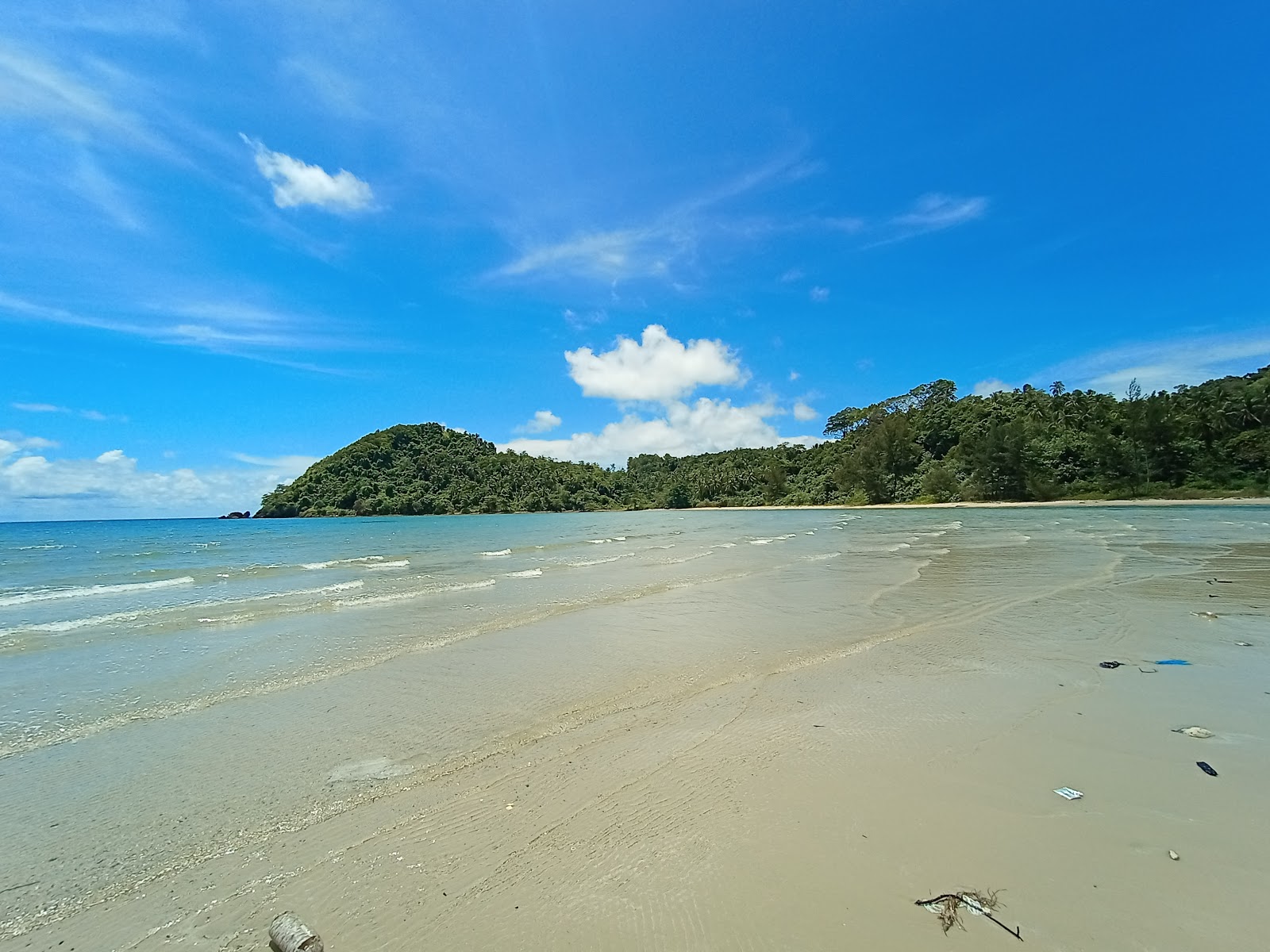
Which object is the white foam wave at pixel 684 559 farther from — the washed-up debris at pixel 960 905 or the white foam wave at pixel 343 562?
the washed-up debris at pixel 960 905

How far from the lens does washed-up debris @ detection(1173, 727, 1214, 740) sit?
207 inches

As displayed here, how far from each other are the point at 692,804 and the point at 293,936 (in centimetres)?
268

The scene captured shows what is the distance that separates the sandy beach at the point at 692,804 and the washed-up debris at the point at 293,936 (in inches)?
3.9

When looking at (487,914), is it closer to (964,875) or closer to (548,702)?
(964,875)

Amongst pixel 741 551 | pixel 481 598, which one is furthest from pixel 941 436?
pixel 481 598

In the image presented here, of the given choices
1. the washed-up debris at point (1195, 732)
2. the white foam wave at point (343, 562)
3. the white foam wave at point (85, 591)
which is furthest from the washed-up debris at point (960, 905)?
the white foam wave at point (343, 562)

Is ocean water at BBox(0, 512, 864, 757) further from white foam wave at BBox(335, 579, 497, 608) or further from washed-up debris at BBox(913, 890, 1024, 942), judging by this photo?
washed-up debris at BBox(913, 890, 1024, 942)

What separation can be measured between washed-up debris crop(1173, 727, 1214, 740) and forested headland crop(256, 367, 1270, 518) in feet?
275

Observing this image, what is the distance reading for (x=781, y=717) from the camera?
20.7ft

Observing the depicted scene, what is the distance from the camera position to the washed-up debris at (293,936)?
2998mm

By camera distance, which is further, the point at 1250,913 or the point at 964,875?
the point at 964,875

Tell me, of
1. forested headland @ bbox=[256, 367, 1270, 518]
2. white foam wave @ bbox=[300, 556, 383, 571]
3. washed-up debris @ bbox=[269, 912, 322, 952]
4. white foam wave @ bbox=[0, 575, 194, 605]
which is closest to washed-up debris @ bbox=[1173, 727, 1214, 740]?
washed-up debris @ bbox=[269, 912, 322, 952]

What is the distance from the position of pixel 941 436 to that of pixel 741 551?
100 meters

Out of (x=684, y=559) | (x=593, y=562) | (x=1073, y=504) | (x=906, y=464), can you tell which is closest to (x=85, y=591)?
(x=593, y=562)
